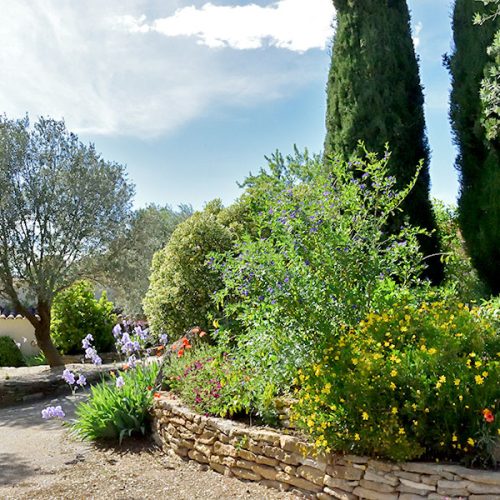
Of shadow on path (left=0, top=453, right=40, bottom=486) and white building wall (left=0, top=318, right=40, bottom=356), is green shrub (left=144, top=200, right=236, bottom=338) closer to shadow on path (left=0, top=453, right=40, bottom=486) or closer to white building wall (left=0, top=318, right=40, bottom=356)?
shadow on path (left=0, top=453, right=40, bottom=486)

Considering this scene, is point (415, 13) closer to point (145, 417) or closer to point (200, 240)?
point (200, 240)

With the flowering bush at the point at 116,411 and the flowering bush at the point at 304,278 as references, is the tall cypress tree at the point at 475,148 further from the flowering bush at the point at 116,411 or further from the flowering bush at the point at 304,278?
the flowering bush at the point at 116,411

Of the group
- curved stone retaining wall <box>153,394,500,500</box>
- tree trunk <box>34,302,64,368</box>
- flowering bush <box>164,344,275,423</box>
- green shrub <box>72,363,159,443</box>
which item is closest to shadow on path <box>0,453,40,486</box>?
green shrub <box>72,363,159,443</box>

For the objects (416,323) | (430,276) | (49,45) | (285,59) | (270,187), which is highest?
(49,45)

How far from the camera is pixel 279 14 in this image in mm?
7023

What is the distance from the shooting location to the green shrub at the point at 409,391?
12.1ft

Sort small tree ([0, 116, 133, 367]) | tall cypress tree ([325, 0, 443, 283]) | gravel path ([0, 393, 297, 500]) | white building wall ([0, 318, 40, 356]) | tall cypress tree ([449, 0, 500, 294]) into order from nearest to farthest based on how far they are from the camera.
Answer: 1. gravel path ([0, 393, 297, 500])
2. tall cypress tree ([449, 0, 500, 294])
3. tall cypress tree ([325, 0, 443, 283])
4. small tree ([0, 116, 133, 367])
5. white building wall ([0, 318, 40, 356])

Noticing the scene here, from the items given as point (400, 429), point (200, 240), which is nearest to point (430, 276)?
point (200, 240)

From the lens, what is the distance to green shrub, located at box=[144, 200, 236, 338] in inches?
363

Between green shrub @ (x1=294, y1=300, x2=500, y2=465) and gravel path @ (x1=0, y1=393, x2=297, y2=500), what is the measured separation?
86 centimetres

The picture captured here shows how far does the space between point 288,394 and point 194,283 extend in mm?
4571

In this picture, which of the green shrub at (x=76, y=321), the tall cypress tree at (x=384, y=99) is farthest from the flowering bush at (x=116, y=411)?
the green shrub at (x=76, y=321)

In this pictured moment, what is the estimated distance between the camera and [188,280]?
9.24 meters

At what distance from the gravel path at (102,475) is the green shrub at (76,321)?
298 inches
